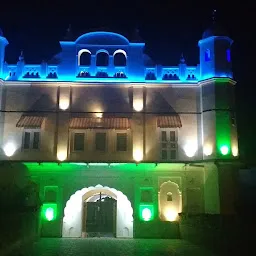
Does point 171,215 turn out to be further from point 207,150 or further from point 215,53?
point 215,53

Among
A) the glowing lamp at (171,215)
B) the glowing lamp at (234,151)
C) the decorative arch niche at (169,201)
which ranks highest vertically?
the glowing lamp at (234,151)

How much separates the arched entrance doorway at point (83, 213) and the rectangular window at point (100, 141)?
8.89ft

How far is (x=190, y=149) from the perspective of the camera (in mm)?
29578

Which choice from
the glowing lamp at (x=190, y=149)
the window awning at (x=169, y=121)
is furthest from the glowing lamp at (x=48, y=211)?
the glowing lamp at (x=190, y=149)

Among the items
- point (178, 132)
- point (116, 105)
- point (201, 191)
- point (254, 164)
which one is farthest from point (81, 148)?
point (254, 164)

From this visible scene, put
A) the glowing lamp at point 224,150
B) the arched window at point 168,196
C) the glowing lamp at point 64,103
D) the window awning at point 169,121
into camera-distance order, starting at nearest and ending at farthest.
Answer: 1. the glowing lamp at point 224,150
2. the window awning at point 169,121
3. the arched window at point 168,196
4. the glowing lamp at point 64,103

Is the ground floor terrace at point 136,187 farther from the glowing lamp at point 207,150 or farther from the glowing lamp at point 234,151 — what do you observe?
the glowing lamp at point 234,151

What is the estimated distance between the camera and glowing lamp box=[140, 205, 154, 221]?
1133 inches

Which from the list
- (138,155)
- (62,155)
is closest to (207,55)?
(138,155)

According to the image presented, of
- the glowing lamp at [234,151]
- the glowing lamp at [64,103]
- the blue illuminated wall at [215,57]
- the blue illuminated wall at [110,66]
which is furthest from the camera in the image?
the blue illuminated wall at [110,66]

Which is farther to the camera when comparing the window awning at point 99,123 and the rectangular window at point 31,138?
the rectangular window at point 31,138

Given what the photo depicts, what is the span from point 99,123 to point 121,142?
6.65 ft

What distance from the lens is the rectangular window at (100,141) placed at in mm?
29312

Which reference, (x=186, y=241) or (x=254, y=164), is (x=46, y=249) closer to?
(x=186, y=241)
